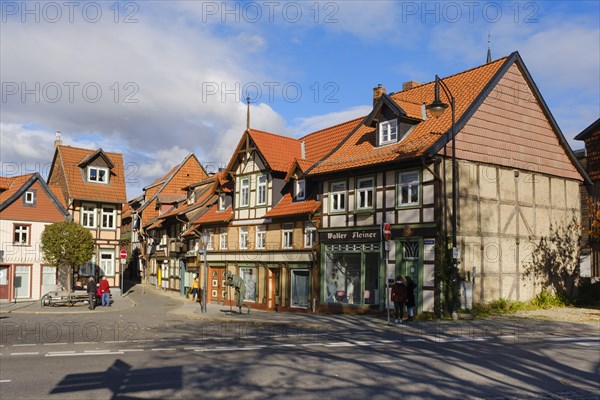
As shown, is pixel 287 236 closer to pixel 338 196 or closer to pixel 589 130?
pixel 338 196

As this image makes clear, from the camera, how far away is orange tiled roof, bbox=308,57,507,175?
25797mm

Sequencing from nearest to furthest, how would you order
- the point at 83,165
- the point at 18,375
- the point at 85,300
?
the point at 18,375, the point at 85,300, the point at 83,165

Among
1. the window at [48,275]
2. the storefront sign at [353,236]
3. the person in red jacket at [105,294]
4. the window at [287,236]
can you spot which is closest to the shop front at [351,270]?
the storefront sign at [353,236]

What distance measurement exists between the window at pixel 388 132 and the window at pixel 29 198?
24762 mm

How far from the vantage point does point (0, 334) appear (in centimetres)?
1977

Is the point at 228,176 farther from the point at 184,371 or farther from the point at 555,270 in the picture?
the point at 184,371

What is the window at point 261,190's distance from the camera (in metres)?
35.7

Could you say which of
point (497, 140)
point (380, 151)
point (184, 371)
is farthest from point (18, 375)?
point (497, 140)

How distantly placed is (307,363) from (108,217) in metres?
36.3

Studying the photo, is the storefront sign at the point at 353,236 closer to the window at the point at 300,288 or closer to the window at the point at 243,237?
the window at the point at 300,288

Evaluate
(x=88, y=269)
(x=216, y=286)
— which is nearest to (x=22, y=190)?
(x=88, y=269)

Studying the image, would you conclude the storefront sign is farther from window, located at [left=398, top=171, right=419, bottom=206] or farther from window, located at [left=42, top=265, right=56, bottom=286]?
window, located at [left=42, top=265, right=56, bottom=286]

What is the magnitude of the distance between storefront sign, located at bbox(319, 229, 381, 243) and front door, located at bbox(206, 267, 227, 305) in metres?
11.8

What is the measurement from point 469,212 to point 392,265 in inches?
150
